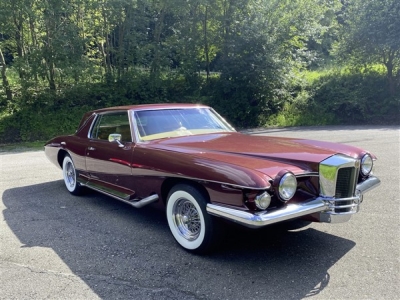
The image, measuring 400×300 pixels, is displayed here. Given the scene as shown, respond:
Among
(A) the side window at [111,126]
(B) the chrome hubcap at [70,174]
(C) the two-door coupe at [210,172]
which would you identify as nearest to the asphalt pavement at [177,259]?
(C) the two-door coupe at [210,172]

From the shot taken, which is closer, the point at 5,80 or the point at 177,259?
the point at 177,259

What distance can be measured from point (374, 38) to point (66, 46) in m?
15.7

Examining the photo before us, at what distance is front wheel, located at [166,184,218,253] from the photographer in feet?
10.5

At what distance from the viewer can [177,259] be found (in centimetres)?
332

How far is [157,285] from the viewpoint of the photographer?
288 cm

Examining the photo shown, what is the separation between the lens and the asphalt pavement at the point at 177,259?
2.79 m

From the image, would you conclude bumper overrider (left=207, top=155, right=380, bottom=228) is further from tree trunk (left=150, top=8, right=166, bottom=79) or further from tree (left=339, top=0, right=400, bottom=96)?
tree (left=339, top=0, right=400, bottom=96)

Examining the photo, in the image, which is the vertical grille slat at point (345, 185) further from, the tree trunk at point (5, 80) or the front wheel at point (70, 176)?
the tree trunk at point (5, 80)

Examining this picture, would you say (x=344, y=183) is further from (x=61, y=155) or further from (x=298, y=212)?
(x=61, y=155)

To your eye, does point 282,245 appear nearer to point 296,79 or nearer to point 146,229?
point 146,229

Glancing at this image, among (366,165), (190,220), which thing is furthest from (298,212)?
(366,165)

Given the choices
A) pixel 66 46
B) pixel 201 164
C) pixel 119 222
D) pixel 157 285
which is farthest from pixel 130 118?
pixel 66 46

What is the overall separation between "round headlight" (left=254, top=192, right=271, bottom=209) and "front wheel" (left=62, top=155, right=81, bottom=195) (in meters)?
3.54

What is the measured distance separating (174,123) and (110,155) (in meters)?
0.92
